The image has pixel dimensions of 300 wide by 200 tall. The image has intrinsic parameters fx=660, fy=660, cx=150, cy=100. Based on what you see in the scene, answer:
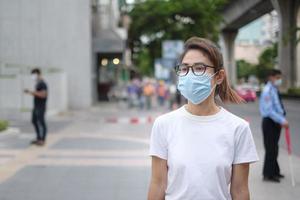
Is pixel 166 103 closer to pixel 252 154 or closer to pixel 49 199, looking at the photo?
pixel 49 199

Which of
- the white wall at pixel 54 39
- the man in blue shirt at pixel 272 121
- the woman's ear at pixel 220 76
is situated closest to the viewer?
the woman's ear at pixel 220 76

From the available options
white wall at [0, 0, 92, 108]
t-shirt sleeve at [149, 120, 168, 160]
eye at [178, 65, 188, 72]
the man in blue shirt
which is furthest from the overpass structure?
t-shirt sleeve at [149, 120, 168, 160]

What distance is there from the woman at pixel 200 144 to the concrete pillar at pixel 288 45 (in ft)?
128

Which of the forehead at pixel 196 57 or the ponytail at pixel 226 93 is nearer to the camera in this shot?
the forehead at pixel 196 57

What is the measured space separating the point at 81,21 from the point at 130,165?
2283 centimetres

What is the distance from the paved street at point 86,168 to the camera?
8734 mm

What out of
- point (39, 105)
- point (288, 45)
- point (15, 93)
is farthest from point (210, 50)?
point (288, 45)

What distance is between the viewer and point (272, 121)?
970 centimetres

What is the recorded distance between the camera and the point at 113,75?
56.6 metres

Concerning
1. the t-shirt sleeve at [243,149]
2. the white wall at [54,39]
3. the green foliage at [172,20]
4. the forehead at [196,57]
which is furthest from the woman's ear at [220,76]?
the green foliage at [172,20]

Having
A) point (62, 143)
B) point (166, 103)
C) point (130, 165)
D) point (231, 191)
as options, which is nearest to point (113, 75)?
point (166, 103)

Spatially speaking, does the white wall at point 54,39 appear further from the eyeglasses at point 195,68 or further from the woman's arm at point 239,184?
the woman's arm at point 239,184

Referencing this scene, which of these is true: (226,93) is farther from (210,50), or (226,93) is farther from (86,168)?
(86,168)

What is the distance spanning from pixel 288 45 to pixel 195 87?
141 feet
